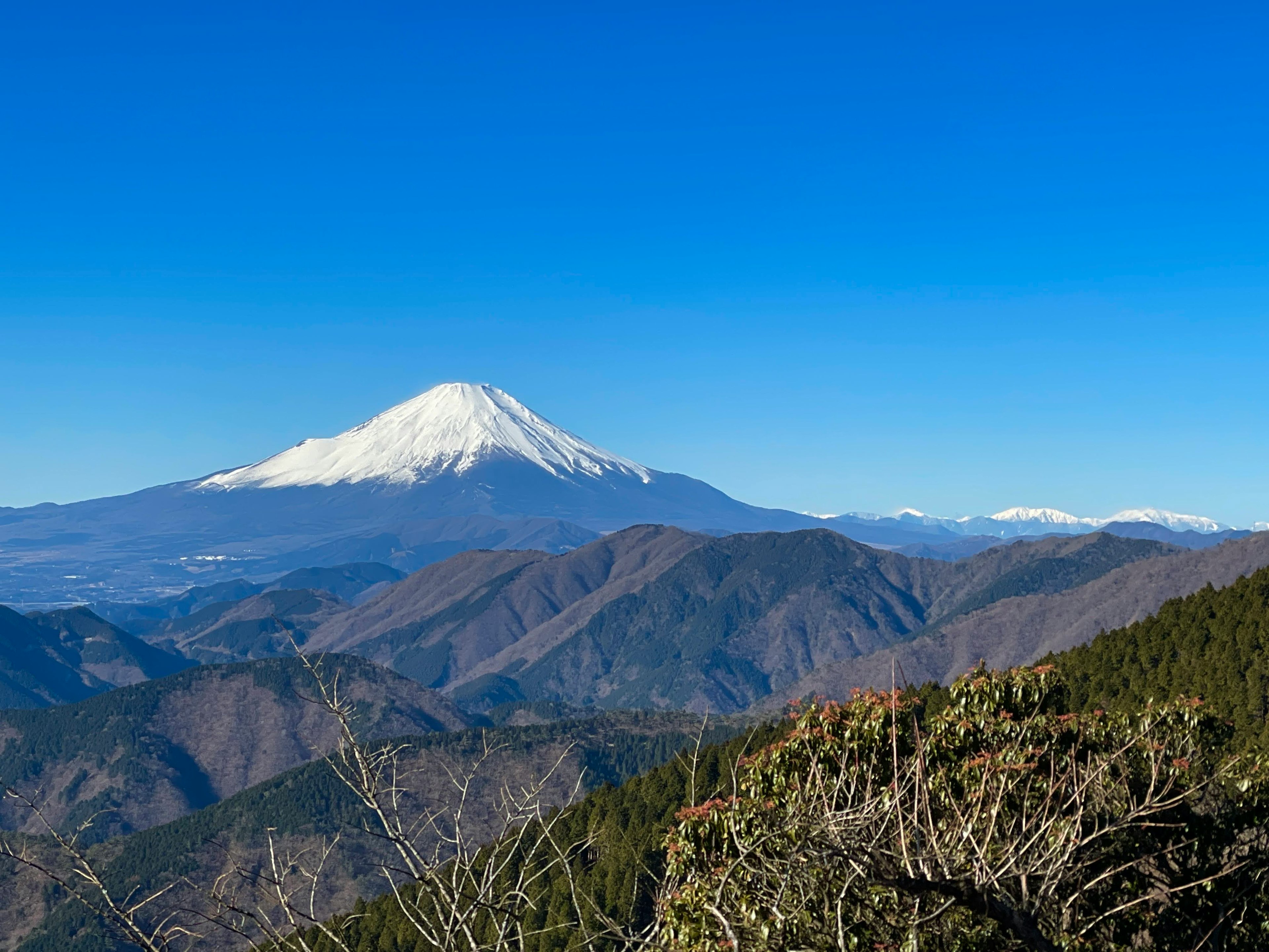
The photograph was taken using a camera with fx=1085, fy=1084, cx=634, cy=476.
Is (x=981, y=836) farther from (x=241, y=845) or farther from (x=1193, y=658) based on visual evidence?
(x=241, y=845)

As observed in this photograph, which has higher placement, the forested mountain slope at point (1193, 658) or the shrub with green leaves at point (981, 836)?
the shrub with green leaves at point (981, 836)

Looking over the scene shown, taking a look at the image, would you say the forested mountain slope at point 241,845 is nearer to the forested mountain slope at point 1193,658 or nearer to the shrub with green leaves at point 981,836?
the forested mountain slope at point 1193,658

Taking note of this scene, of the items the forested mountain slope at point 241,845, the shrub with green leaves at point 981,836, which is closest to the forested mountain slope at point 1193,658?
the shrub with green leaves at point 981,836

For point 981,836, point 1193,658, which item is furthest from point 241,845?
point 981,836

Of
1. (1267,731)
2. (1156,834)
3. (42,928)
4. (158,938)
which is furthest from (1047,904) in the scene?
(42,928)

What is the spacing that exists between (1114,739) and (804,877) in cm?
949

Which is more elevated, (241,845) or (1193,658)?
(1193,658)

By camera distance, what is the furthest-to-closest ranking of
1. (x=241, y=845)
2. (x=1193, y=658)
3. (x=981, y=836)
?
(x=241, y=845) → (x=1193, y=658) → (x=981, y=836)

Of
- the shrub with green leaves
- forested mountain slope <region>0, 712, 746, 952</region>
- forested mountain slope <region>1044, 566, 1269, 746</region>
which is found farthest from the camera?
forested mountain slope <region>0, 712, 746, 952</region>

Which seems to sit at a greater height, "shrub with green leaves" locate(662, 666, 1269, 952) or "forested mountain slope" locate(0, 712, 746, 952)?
"shrub with green leaves" locate(662, 666, 1269, 952)

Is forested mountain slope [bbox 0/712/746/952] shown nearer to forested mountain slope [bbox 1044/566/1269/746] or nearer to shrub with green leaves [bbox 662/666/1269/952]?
forested mountain slope [bbox 1044/566/1269/746]

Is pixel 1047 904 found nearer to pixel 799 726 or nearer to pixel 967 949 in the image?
pixel 967 949

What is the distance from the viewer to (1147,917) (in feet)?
47.7

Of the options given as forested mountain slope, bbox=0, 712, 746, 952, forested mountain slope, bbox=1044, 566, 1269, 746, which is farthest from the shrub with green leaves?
forested mountain slope, bbox=0, 712, 746, 952
